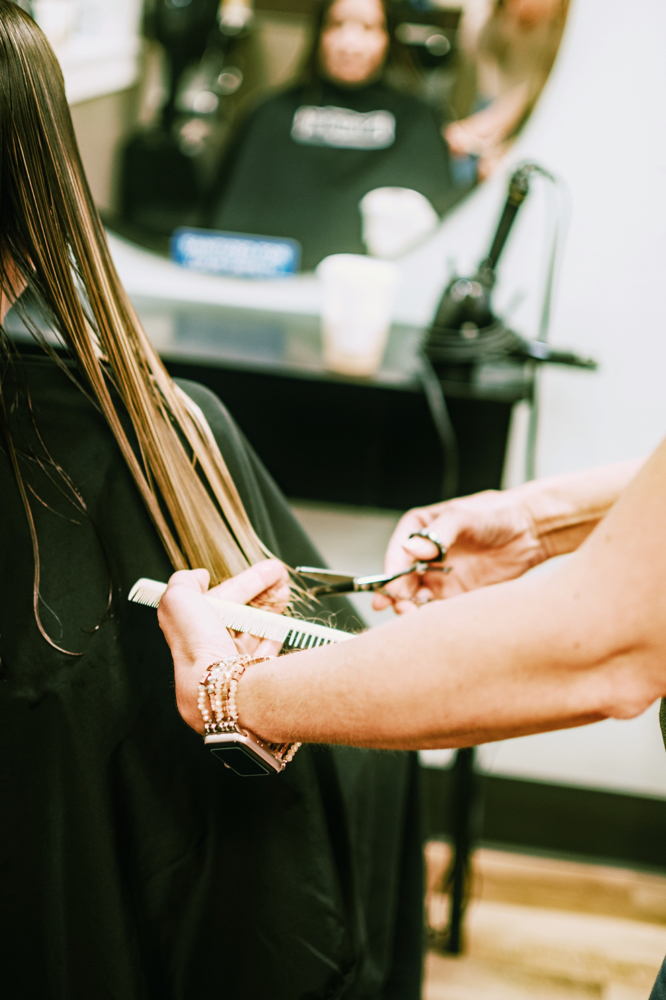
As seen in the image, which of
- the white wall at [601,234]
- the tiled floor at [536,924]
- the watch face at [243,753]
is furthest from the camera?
the tiled floor at [536,924]

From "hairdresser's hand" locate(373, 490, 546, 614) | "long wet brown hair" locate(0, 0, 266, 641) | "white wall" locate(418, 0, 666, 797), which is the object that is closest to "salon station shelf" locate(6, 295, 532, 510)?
"white wall" locate(418, 0, 666, 797)

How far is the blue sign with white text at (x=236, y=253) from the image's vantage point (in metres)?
1.62

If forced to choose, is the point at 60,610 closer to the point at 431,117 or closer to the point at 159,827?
the point at 159,827

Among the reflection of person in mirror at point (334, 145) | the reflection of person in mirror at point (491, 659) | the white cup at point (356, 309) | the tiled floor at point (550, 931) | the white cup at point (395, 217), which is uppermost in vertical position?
the reflection of person in mirror at point (334, 145)

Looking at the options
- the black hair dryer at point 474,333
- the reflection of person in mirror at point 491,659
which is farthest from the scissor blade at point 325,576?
the black hair dryer at point 474,333

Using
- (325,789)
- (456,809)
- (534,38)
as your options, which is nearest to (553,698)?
(325,789)

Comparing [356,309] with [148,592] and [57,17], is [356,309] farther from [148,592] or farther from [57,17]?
[57,17]

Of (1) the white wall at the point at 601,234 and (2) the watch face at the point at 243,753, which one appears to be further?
(1) the white wall at the point at 601,234

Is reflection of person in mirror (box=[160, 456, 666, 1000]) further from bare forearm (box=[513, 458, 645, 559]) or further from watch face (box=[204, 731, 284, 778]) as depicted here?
bare forearm (box=[513, 458, 645, 559])

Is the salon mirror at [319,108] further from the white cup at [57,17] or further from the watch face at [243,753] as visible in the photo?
the watch face at [243,753]

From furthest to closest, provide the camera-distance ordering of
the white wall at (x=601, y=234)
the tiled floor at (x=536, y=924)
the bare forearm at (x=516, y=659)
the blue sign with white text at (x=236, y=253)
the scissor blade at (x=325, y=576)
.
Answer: the blue sign with white text at (x=236, y=253), the tiled floor at (x=536, y=924), the white wall at (x=601, y=234), the scissor blade at (x=325, y=576), the bare forearm at (x=516, y=659)

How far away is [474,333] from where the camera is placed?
1.33 metres

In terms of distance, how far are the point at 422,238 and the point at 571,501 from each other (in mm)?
839

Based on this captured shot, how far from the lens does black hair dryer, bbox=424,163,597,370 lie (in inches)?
51.8
